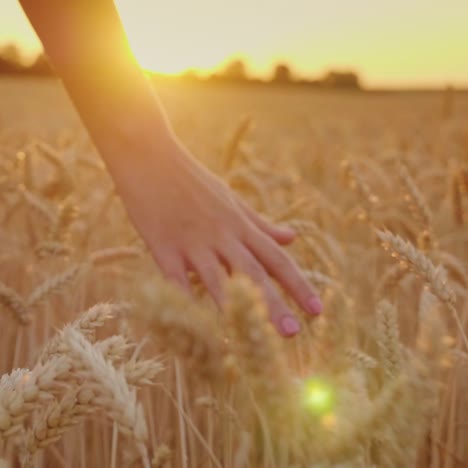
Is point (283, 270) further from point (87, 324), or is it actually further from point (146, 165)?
point (87, 324)

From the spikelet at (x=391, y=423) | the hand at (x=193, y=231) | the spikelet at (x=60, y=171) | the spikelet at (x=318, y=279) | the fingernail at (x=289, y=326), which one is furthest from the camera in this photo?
the spikelet at (x=60, y=171)

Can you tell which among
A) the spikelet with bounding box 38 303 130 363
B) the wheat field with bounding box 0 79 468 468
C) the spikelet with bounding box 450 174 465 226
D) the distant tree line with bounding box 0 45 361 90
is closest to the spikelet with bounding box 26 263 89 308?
the wheat field with bounding box 0 79 468 468

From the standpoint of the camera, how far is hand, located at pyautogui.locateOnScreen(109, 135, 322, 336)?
1.15m

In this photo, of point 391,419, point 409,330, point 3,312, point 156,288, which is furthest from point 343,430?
point 409,330

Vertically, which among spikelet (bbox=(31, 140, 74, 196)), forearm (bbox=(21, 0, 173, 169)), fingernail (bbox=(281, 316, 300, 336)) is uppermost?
spikelet (bbox=(31, 140, 74, 196))

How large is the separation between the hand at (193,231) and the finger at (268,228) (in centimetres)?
9

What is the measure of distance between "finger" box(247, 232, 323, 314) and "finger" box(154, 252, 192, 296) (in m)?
0.12

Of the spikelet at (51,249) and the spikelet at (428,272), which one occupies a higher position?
the spikelet at (51,249)

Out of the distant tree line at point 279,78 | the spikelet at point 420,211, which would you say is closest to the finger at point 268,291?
the spikelet at point 420,211

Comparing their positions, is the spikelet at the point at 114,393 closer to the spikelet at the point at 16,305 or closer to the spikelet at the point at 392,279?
the spikelet at the point at 16,305

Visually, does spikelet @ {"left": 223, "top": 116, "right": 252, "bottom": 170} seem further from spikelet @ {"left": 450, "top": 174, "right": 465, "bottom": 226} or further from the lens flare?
the lens flare

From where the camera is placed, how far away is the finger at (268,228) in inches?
51.5

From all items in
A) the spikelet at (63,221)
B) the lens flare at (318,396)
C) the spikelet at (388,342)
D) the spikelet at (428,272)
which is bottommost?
the lens flare at (318,396)

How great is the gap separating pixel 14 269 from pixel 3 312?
0.61 meters
